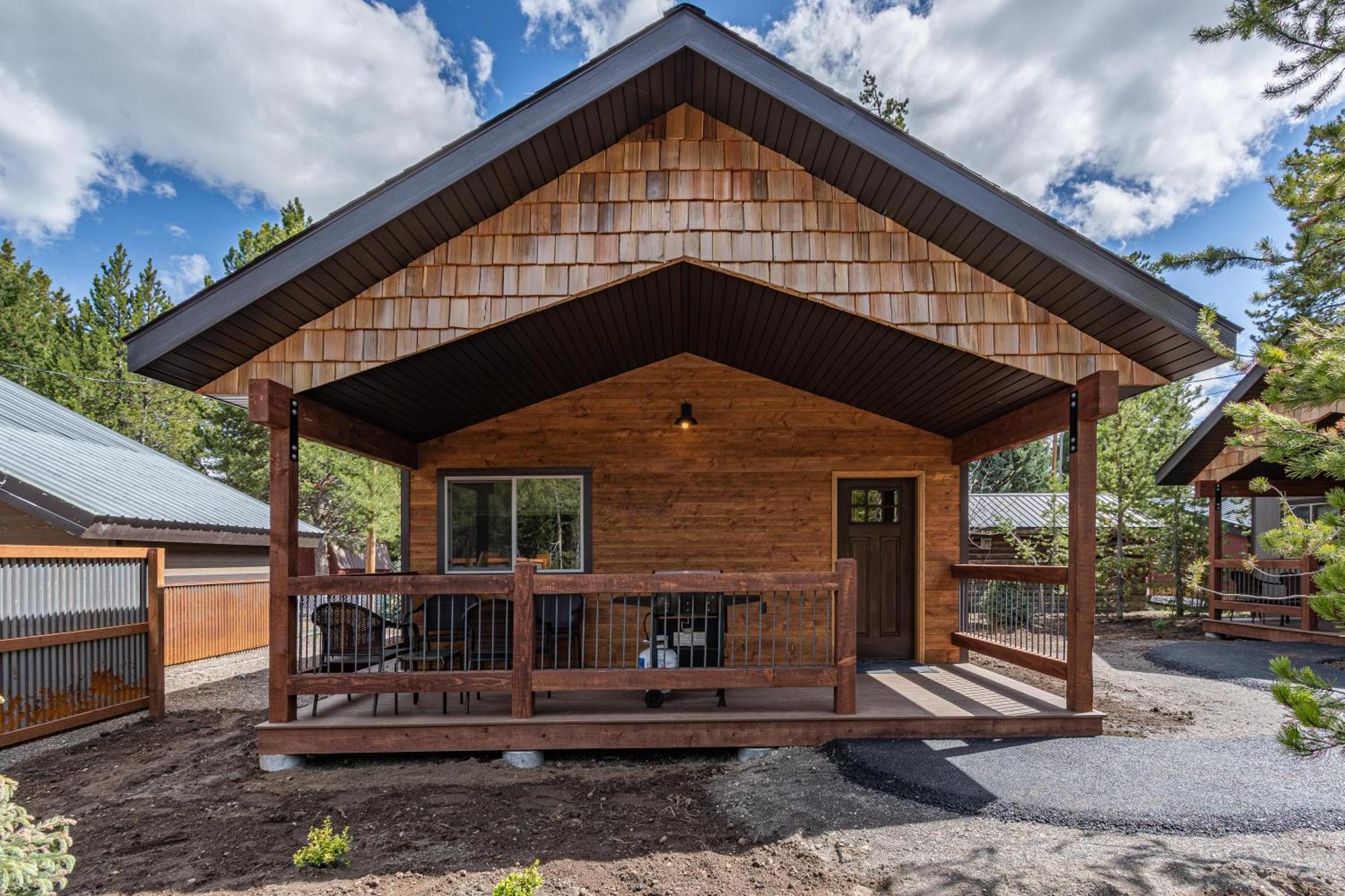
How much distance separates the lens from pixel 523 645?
4.89 metres

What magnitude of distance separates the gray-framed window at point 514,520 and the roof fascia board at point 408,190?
314 cm

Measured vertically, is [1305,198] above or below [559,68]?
below

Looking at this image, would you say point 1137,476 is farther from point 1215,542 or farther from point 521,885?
point 521,885

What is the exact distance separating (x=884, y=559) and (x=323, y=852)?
5.71m

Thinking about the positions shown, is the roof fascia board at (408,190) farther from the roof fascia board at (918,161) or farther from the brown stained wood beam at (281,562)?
the brown stained wood beam at (281,562)

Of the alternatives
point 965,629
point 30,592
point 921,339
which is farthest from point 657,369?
point 30,592

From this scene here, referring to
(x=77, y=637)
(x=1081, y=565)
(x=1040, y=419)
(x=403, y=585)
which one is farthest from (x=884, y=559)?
(x=77, y=637)

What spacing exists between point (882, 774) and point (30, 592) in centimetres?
651

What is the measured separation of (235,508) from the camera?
40.2ft

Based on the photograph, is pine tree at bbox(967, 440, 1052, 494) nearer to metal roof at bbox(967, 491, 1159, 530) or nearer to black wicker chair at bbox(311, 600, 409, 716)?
metal roof at bbox(967, 491, 1159, 530)

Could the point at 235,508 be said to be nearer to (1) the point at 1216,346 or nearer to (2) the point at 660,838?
(2) the point at 660,838

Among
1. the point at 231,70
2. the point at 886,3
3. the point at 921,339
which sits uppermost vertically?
the point at 886,3

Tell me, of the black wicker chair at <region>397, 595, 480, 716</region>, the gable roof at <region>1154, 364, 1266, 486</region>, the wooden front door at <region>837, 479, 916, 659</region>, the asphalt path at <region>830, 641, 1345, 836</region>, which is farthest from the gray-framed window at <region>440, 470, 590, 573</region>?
the gable roof at <region>1154, 364, 1266, 486</region>

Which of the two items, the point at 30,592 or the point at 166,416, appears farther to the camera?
the point at 166,416
